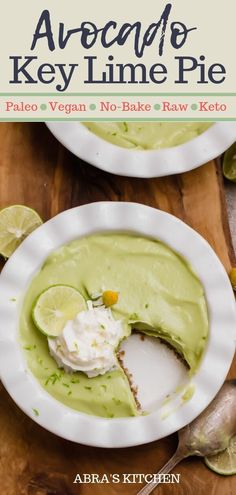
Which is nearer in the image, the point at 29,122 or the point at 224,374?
the point at 224,374

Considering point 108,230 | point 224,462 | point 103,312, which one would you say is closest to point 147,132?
point 108,230

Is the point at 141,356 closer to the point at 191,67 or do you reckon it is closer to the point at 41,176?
the point at 41,176

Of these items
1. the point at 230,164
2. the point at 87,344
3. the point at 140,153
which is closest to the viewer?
the point at 87,344

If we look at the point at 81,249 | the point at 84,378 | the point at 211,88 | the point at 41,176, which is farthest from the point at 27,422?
the point at 211,88

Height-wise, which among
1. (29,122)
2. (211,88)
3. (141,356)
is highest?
(211,88)

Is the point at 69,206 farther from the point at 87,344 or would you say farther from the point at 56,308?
the point at 87,344

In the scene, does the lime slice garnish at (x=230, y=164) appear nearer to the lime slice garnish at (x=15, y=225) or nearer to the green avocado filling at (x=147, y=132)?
the green avocado filling at (x=147, y=132)

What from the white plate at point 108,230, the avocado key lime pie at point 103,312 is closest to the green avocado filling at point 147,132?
the white plate at point 108,230
